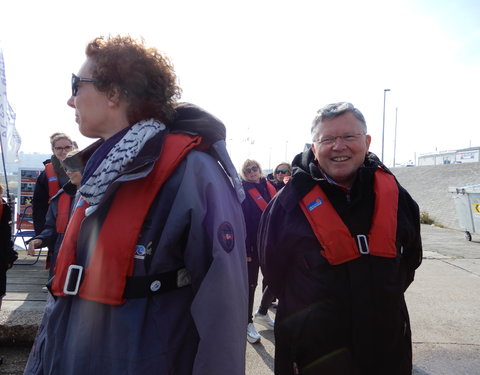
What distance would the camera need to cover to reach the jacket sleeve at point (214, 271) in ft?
4.10

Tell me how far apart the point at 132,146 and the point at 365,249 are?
136 centimetres

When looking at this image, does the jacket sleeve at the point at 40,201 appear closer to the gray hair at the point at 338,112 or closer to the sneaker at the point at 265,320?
the sneaker at the point at 265,320

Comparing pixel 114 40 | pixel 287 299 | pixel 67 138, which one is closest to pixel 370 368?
pixel 287 299

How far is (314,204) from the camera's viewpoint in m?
2.09

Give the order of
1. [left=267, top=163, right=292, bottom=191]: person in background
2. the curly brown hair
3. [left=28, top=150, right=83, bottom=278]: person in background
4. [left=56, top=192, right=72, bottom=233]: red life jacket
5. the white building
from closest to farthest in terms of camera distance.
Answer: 1. the curly brown hair
2. [left=28, top=150, right=83, bottom=278]: person in background
3. [left=56, top=192, right=72, bottom=233]: red life jacket
4. [left=267, top=163, right=292, bottom=191]: person in background
5. the white building

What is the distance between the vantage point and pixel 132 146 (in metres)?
1.37

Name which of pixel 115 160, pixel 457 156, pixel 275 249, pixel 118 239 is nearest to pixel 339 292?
pixel 275 249

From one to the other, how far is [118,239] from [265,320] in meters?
3.64

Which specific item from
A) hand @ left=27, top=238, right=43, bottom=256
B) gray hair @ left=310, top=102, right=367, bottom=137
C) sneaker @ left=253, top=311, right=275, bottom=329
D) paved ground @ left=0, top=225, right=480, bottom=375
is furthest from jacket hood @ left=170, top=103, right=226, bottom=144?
sneaker @ left=253, top=311, right=275, bottom=329

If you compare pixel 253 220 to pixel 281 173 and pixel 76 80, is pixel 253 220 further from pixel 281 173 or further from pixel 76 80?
pixel 76 80

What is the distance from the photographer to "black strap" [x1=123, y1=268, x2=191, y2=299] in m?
1.28

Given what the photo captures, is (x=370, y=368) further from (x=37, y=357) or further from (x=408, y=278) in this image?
(x=37, y=357)

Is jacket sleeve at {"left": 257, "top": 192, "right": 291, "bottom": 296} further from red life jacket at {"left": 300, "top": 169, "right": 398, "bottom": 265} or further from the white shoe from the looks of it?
the white shoe

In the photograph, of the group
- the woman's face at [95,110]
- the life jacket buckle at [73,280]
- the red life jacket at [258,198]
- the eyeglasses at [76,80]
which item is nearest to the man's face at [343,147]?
the woman's face at [95,110]
